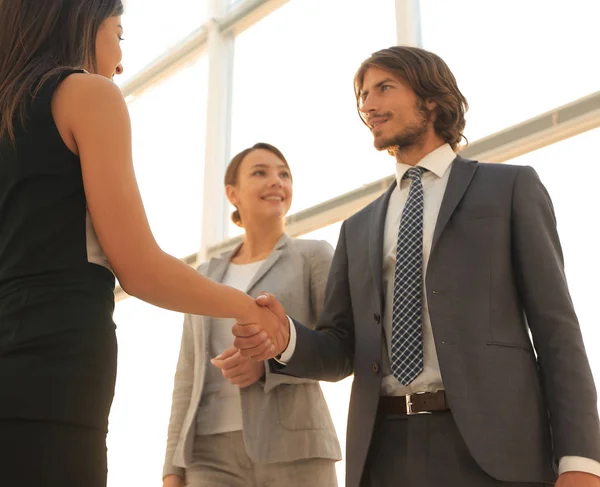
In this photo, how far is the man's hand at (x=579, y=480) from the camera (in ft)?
5.19

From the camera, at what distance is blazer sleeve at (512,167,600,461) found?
165 centimetres

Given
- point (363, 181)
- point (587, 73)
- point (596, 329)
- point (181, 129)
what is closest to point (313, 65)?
point (363, 181)

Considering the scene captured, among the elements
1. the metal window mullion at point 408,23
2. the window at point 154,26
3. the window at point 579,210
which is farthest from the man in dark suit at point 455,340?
the window at point 154,26

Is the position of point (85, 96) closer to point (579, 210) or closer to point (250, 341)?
point (250, 341)

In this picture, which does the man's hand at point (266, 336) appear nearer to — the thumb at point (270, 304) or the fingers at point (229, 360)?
the thumb at point (270, 304)

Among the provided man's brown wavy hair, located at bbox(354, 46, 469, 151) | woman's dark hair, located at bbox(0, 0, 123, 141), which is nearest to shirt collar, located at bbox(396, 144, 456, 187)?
man's brown wavy hair, located at bbox(354, 46, 469, 151)

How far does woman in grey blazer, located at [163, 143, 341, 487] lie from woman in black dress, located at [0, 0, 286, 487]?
0.98 metres

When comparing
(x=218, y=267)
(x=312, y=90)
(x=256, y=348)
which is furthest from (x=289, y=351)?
(x=312, y=90)

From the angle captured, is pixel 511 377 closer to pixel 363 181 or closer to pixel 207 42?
pixel 363 181

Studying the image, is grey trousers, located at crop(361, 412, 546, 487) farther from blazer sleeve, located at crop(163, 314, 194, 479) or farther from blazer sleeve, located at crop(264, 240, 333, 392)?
blazer sleeve, located at crop(163, 314, 194, 479)

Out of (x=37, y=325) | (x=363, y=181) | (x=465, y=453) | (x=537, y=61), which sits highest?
(x=537, y=61)

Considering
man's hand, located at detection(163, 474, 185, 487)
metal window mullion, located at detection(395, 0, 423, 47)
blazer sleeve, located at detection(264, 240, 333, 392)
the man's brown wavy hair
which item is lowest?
man's hand, located at detection(163, 474, 185, 487)

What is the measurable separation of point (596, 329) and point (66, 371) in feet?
7.39

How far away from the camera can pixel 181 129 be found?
18.7 feet
